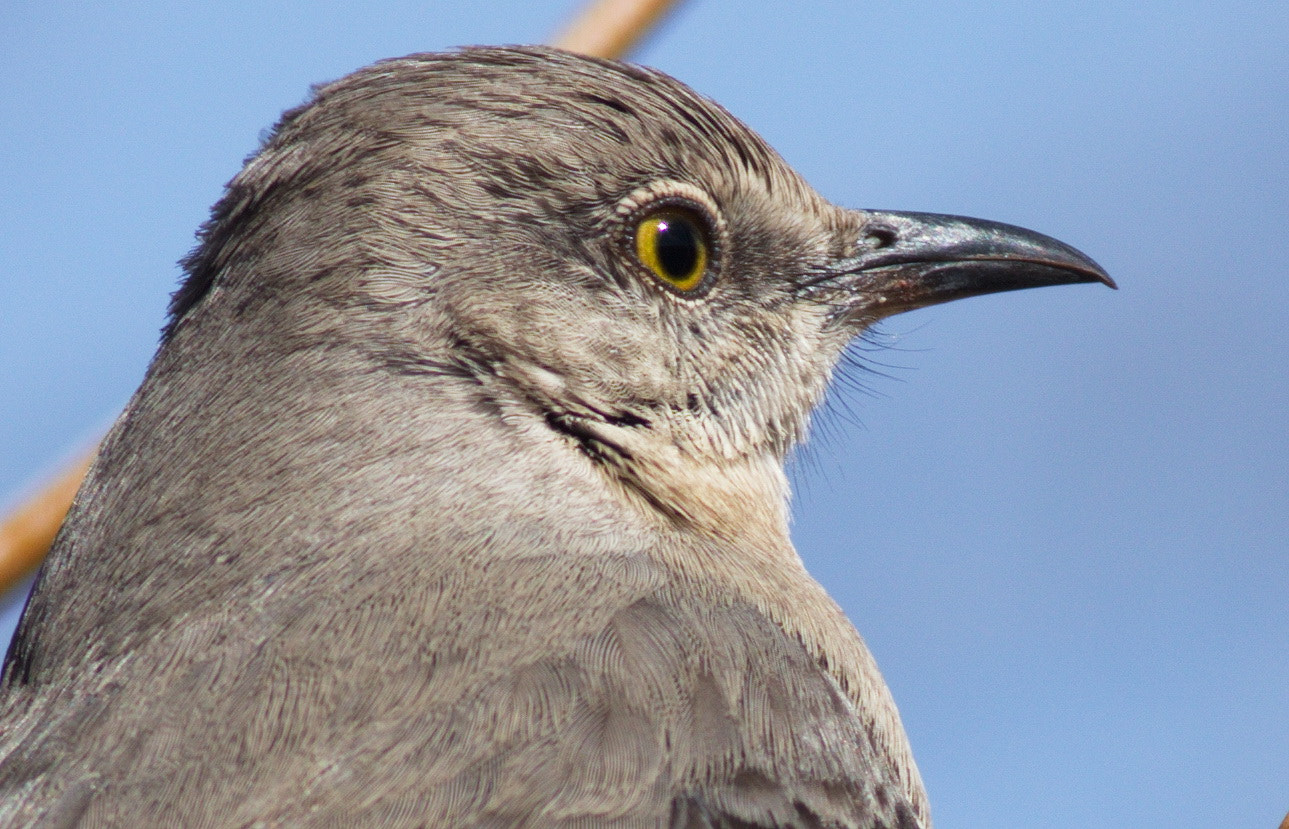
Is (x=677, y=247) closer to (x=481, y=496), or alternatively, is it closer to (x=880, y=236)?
(x=880, y=236)

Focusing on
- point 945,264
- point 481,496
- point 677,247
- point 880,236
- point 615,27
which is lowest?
point 481,496

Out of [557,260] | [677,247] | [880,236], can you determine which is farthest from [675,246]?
[880,236]

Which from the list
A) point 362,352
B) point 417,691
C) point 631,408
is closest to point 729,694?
point 417,691

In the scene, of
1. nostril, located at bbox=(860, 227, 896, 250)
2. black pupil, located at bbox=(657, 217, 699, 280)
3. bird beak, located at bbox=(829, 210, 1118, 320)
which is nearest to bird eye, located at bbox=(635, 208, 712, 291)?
black pupil, located at bbox=(657, 217, 699, 280)

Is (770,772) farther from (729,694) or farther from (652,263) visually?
(652,263)

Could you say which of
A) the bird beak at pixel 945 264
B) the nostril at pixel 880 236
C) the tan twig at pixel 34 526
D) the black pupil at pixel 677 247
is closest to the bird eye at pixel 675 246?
the black pupil at pixel 677 247

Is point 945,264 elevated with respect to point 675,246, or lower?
lower

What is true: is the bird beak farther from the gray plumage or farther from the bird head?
the bird head

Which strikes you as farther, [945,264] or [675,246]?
[945,264]
